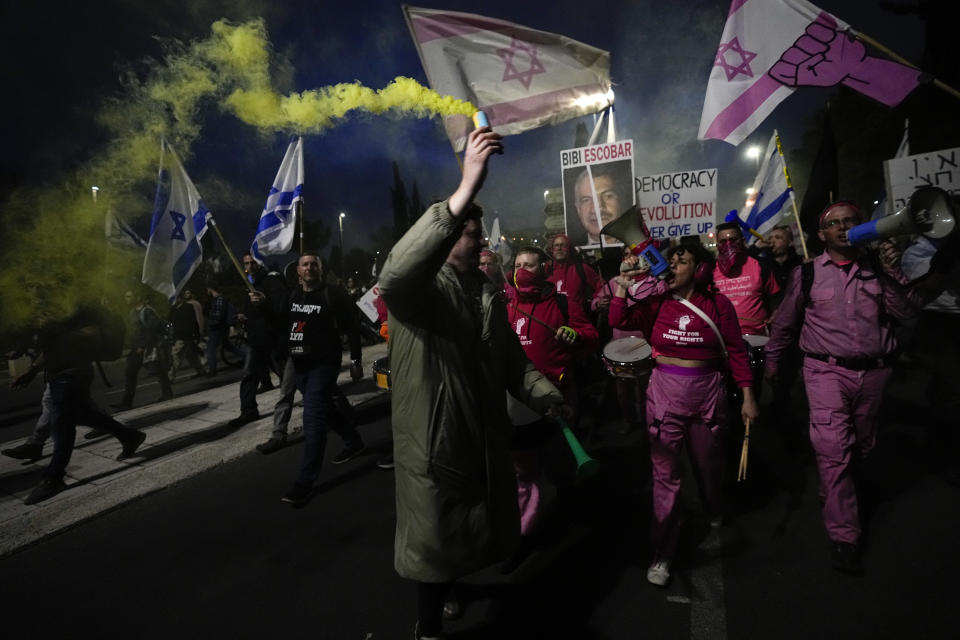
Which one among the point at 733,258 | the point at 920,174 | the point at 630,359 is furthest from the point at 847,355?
the point at 920,174

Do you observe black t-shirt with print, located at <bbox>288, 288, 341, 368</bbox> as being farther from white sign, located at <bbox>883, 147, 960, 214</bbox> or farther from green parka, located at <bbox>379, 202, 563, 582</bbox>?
white sign, located at <bbox>883, 147, 960, 214</bbox>

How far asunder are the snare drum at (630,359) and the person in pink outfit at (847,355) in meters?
1.12

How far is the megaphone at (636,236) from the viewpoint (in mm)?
2770

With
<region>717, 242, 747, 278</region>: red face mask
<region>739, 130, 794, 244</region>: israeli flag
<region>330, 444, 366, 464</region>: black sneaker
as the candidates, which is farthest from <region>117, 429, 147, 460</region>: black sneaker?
<region>739, 130, 794, 244</region>: israeli flag

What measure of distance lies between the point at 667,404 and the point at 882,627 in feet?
4.82

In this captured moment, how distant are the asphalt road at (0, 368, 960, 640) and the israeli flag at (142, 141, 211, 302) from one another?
277 centimetres

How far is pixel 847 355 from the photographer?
291 cm

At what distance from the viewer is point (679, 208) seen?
22.3 ft

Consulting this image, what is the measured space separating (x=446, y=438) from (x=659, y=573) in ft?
6.00

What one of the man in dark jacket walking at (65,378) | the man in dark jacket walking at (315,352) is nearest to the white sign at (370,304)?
the man in dark jacket walking at (315,352)

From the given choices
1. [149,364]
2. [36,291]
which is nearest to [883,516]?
[36,291]

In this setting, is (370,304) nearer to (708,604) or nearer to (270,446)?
(270,446)

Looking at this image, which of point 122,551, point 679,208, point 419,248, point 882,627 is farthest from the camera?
point 679,208

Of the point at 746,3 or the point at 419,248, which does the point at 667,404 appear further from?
the point at 746,3
